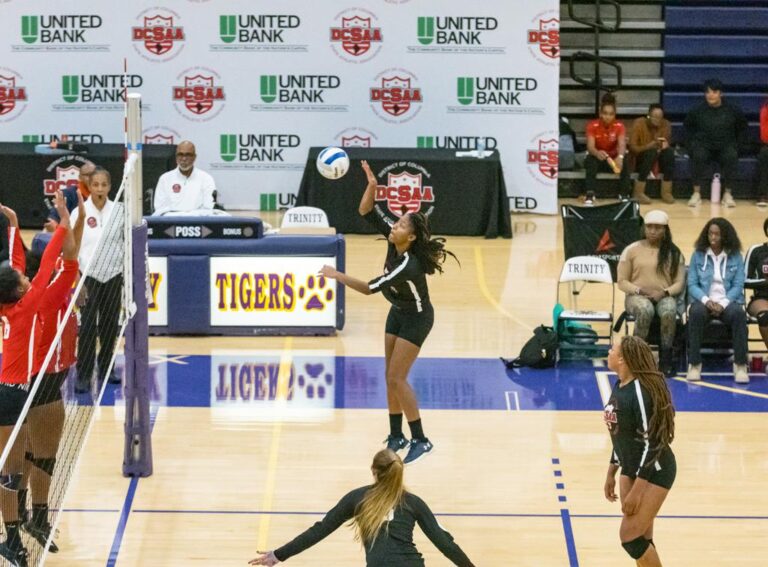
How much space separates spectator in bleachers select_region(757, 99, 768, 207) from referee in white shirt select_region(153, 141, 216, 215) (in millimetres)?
9387

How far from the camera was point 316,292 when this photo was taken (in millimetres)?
14539

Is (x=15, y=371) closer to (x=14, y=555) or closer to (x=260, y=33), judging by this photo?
(x=14, y=555)

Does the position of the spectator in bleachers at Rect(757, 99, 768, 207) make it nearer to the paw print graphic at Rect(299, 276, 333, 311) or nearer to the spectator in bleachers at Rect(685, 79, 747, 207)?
the spectator in bleachers at Rect(685, 79, 747, 207)

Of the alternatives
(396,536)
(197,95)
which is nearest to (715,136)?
(197,95)

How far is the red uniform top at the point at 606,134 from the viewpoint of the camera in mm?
21531

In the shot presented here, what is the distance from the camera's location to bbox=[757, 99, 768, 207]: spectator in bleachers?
21.5m

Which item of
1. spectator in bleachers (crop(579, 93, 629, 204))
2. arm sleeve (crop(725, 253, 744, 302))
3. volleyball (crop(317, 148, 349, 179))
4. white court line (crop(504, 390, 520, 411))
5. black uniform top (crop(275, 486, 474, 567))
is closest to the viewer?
black uniform top (crop(275, 486, 474, 567))

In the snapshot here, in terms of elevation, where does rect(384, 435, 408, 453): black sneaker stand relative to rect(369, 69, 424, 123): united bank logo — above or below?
below

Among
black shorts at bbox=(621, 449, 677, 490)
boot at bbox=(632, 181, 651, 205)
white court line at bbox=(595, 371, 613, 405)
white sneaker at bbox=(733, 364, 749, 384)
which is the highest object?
boot at bbox=(632, 181, 651, 205)

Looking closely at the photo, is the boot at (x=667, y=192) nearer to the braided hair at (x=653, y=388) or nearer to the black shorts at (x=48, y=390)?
the braided hair at (x=653, y=388)

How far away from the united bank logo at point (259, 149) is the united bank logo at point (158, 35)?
1.47m

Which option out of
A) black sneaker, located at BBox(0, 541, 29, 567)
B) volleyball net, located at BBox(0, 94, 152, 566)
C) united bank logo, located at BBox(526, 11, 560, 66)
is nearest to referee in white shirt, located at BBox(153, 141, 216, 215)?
volleyball net, located at BBox(0, 94, 152, 566)

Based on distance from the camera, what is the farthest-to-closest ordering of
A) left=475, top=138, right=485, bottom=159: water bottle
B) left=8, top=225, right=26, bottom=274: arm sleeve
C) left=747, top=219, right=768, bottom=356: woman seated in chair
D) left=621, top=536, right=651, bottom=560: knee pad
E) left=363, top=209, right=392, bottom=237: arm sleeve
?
left=475, top=138, right=485, bottom=159: water bottle → left=747, top=219, right=768, bottom=356: woman seated in chair → left=363, top=209, right=392, bottom=237: arm sleeve → left=8, top=225, right=26, bottom=274: arm sleeve → left=621, top=536, right=651, bottom=560: knee pad

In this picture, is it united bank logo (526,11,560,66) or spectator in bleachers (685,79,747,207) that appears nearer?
united bank logo (526,11,560,66)
